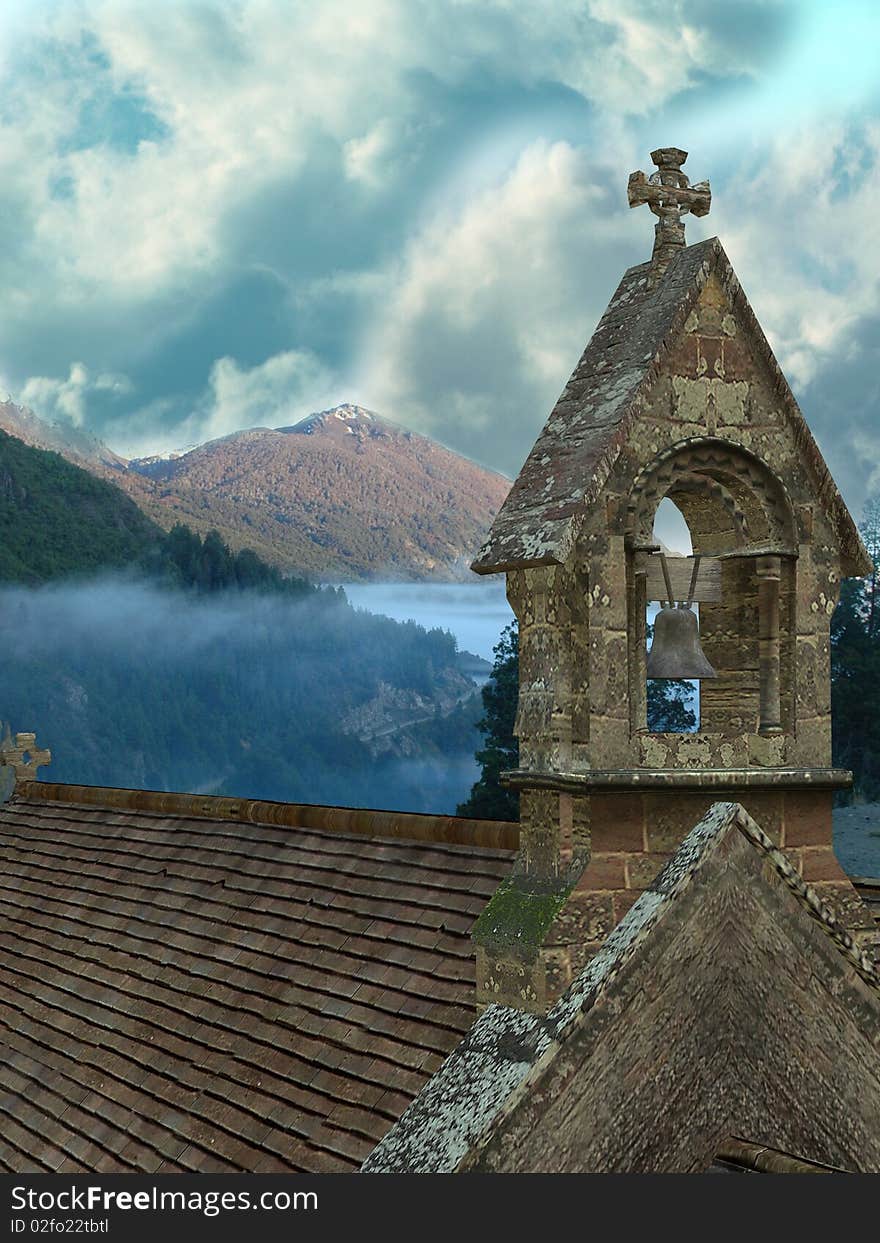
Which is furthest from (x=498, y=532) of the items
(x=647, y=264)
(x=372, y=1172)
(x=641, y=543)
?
(x=372, y=1172)

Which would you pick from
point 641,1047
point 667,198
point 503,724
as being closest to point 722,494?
point 667,198

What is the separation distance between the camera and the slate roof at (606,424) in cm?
793

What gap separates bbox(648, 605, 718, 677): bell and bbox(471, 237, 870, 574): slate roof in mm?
976

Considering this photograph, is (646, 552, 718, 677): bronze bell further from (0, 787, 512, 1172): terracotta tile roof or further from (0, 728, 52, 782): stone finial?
(0, 728, 52, 782): stone finial

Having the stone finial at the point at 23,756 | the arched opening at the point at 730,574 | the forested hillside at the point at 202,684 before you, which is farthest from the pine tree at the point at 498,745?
the forested hillside at the point at 202,684

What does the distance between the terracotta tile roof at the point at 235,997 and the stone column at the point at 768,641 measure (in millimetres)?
2208

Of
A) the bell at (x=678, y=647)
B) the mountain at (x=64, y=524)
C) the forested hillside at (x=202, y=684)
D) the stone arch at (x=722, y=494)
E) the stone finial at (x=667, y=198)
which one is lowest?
the forested hillside at (x=202, y=684)

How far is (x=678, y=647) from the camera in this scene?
8562 millimetres

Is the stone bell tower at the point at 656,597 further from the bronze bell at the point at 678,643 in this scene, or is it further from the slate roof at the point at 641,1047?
the slate roof at the point at 641,1047

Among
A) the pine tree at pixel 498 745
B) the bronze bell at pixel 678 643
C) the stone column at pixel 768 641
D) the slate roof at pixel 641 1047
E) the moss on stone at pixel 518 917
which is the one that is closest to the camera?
the slate roof at pixel 641 1047

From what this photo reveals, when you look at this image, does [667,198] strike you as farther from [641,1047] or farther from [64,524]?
[64,524]

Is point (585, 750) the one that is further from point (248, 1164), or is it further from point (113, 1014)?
point (113, 1014)

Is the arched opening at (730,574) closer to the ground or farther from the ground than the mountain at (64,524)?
closer to the ground

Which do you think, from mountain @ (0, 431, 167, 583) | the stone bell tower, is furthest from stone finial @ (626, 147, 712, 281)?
mountain @ (0, 431, 167, 583)
